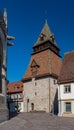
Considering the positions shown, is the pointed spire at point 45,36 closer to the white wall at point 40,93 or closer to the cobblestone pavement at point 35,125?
the white wall at point 40,93

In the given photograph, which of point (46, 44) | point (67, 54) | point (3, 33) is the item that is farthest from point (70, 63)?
point (3, 33)

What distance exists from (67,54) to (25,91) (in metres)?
11.6

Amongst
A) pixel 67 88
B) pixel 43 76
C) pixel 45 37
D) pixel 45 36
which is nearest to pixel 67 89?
pixel 67 88

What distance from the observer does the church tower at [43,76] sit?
117ft

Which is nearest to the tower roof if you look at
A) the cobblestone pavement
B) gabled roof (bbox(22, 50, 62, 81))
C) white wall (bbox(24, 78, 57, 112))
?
gabled roof (bbox(22, 50, 62, 81))

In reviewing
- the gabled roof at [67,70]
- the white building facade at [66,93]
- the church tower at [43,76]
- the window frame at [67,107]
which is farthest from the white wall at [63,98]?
the church tower at [43,76]

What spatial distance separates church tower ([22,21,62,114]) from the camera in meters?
35.7

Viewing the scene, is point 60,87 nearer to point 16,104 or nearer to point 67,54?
point 67,54

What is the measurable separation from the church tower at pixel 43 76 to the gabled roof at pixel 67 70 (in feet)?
15.6

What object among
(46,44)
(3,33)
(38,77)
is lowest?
(38,77)

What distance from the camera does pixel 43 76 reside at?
121ft

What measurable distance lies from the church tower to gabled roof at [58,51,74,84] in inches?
188

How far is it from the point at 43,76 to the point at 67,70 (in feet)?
24.2

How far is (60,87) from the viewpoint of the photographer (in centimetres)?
2948
